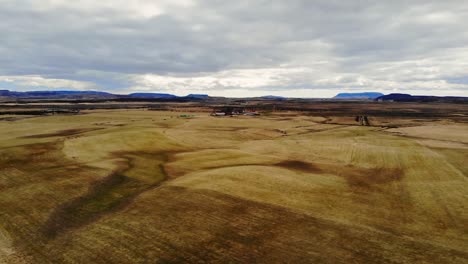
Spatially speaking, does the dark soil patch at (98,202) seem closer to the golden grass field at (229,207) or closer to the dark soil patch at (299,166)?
the golden grass field at (229,207)

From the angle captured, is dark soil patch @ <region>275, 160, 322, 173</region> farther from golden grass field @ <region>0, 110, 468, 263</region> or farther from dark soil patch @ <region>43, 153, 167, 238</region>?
dark soil patch @ <region>43, 153, 167, 238</region>

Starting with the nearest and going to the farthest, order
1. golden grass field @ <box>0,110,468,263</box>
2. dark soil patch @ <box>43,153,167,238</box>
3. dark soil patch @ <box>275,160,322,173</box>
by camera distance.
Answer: golden grass field @ <box>0,110,468,263</box>
dark soil patch @ <box>43,153,167,238</box>
dark soil patch @ <box>275,160,322,173</box>

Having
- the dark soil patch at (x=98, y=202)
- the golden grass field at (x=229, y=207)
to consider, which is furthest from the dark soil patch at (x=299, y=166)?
the dark soil patch at (x=98, y=202)

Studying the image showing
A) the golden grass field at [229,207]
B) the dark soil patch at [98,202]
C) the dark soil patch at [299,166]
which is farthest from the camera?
the dark soil patch at [299,166]

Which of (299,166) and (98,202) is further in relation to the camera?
(299,166)

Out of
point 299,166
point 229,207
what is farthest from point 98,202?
point 299,166

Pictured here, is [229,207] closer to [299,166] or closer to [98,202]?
[98,202]

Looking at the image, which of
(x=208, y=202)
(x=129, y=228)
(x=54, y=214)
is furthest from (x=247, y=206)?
(x=54, y=214)

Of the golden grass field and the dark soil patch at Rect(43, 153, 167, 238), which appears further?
the dark soil patch at Rect(43, 153, 167, 238)

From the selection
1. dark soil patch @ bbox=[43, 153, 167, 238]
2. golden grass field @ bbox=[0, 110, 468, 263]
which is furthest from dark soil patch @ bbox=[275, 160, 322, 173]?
dark soil patch @ bbox=[43, 153, 167, 238]
